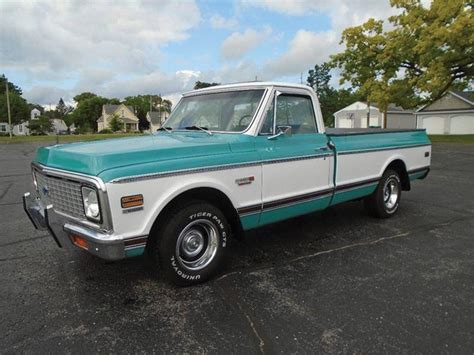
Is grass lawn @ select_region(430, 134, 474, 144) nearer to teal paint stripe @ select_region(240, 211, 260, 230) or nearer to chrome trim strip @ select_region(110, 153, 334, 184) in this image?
chrome trim strip @ select_region(110, 153, 334, 184)

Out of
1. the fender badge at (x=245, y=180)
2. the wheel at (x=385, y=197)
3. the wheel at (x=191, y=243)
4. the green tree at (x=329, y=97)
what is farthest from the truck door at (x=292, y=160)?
the green tree at (x=329, y=97)

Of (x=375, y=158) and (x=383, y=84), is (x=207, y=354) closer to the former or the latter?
(x=375, y=158)

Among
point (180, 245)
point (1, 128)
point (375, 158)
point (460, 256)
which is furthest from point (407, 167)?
point (1, 128)

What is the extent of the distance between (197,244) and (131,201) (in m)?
0.94

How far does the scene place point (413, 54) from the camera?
24.5 metres

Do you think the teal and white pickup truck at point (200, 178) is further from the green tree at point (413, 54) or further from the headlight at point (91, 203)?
the green tree at point (413, 54)

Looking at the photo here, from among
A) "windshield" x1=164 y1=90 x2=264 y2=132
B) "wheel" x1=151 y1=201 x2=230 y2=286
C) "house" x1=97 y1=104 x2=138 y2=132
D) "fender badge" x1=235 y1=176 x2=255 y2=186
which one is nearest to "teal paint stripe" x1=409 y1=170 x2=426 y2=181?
"windshield" x1=164 y1=90 x2=264 y2=132

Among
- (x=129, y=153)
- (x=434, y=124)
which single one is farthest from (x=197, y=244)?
(x=434, y=124)

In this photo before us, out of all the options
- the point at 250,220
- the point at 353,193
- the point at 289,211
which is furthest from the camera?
the point at 353,193

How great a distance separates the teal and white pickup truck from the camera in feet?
10.1

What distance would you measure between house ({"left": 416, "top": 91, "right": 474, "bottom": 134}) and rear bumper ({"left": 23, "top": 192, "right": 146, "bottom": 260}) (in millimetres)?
44148

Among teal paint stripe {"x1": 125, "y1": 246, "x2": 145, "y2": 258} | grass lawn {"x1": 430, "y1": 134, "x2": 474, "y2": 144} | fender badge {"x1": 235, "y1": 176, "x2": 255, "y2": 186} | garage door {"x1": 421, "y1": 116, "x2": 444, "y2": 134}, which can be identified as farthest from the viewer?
garage door {"x1": 421, "y1": 116, "x2": 444, "y2": 134}

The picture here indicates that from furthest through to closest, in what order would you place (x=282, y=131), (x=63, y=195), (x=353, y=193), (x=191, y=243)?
(x=353, y=193) → (x=282, y=131) → (x=191, y=243) → (x=63, y=195)

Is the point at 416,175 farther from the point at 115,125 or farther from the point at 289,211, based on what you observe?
the point at 115,125
